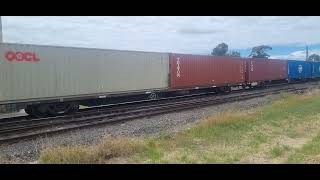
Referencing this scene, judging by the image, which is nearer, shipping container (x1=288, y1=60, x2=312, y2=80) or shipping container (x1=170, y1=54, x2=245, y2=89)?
shipping container (x1=170, y1=54, x2=245, y2=89)

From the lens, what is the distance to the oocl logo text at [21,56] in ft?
55.3

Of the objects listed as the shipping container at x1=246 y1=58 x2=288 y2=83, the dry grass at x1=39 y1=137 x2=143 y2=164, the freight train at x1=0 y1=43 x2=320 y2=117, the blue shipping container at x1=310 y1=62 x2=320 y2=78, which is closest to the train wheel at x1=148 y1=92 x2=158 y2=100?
the freight train at x1=0 y1=43 x2=320 y2=117

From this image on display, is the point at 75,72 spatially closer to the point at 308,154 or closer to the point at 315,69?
the point at 308,154

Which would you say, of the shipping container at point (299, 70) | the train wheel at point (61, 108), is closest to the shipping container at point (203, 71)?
the train wheel at point (61, 108)

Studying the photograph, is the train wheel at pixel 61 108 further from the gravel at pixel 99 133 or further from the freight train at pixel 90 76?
the gravel at pixel 99 133

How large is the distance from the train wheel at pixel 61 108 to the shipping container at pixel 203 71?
8508mm

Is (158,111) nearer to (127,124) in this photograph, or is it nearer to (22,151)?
(127,124)

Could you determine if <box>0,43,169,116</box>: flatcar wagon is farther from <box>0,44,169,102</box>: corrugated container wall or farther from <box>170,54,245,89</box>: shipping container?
<box>170,54,245,89</box>: shipping container

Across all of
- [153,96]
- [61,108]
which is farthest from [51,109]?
[153,96]

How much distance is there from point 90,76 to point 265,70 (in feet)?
82.4

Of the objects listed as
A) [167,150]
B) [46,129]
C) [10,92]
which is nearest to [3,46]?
[10,92]

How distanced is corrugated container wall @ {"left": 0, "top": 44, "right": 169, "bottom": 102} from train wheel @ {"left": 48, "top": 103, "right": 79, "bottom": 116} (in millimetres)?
574

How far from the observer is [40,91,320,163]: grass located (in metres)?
9.21

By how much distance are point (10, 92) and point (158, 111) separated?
6919 millimetres
